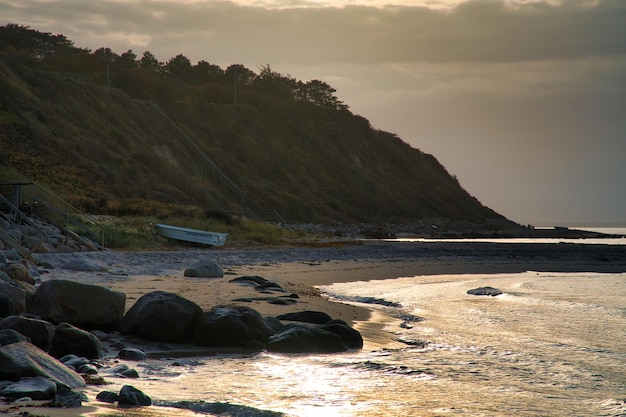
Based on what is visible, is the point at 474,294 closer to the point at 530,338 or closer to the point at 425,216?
the point at 530,338

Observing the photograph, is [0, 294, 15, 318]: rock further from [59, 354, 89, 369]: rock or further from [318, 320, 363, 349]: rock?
[318, 320, 363, 349]: rock

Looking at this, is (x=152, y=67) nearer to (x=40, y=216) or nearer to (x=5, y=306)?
(x=40, y=216)

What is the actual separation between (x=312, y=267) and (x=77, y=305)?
53.9ft

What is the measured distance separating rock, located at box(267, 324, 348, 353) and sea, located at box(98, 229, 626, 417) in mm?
252

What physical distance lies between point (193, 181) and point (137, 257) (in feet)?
113

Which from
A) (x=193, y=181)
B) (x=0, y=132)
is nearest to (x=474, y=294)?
(x=0, y=132)

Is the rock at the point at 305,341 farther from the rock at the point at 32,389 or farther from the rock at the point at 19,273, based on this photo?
the rock at the point at 19,273

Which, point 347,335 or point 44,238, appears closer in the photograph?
point 347,335

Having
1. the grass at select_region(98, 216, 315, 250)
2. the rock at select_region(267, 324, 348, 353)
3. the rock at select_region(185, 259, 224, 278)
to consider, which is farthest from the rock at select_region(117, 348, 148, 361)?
the grass at select_region(98, 216, 315, 250)

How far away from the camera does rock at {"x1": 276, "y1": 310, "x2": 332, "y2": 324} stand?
11.6 m

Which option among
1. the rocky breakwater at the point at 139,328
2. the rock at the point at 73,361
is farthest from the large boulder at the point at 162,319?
the rock at the point at 73,361

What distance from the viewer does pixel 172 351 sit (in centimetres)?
914

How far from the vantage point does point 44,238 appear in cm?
2105

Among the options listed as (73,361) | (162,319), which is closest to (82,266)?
(162,319)
